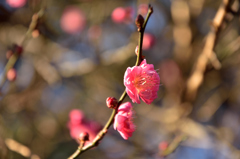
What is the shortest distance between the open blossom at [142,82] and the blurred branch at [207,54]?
76 cm

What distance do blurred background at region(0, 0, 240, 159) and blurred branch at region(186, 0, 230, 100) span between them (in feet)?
1.61

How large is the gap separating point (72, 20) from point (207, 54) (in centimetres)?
222

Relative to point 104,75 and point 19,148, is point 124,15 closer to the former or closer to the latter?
point 104,75

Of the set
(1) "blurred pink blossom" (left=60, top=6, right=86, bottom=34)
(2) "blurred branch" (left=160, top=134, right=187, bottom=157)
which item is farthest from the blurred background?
(2) "blurred branch" (left=160, top=134, right=187, bottom=157)

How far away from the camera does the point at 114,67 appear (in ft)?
11.5

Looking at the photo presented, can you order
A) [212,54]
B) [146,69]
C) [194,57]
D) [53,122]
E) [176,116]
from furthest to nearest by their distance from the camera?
[53,122] < [194,57] < [176,116] < [212,54] < [146,69]

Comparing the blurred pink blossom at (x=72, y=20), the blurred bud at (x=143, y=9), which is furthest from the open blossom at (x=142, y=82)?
the blurred pink blossom at (x=72, y=20)

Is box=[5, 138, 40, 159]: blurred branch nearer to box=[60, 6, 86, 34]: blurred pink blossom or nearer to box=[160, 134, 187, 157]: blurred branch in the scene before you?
box=[160, 134, 187, 157]: blurred branch

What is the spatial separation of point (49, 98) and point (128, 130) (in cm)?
306

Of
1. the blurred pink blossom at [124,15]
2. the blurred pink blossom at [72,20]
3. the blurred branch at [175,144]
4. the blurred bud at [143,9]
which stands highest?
the blurred pink blossom at [72,20]

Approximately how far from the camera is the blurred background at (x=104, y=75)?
9.52ft

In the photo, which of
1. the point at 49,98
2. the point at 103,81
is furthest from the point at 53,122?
the point at 103,81

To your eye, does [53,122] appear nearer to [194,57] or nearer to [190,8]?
[194,57]

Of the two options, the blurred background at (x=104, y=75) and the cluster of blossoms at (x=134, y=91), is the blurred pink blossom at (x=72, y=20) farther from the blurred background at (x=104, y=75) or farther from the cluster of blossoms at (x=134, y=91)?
the cluster of blossoms at (x=134, y=91)
